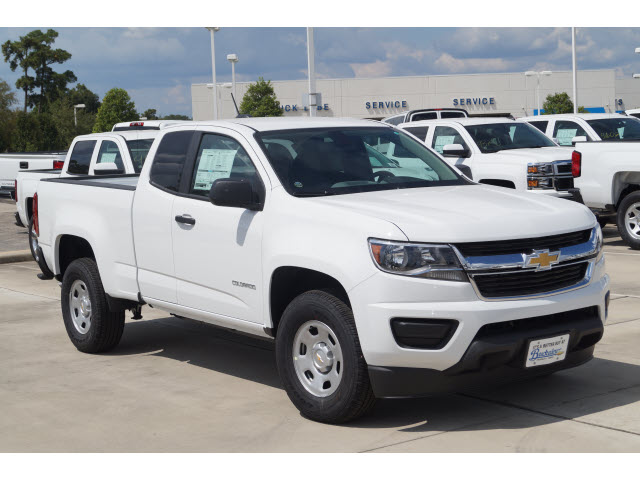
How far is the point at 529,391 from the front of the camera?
6387 millimetres

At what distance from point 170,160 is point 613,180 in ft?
28.1

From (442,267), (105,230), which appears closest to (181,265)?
(105,230)

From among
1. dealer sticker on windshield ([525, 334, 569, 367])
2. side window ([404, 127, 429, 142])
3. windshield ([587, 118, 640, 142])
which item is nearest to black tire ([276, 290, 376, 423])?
dealer sticker on windshield ([525, 334, 569, 367])

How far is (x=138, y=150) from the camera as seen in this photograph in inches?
575

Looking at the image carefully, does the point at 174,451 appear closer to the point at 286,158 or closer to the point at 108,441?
the point at 108,441

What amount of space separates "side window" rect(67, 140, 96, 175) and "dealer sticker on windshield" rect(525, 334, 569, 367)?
11.1 m

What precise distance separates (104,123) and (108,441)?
66.9 metres

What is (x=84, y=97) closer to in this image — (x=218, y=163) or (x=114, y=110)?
(x=114, y=110)

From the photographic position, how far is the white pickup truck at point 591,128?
17734 mm

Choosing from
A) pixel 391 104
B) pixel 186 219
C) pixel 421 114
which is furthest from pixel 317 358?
pixel 391 104

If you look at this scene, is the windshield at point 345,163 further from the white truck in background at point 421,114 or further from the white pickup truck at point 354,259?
the white truck in background at point 421,114

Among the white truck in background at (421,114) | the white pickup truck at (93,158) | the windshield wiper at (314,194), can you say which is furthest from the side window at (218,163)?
the white truck in background at (421,114)

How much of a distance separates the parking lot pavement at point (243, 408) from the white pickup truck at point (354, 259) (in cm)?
30

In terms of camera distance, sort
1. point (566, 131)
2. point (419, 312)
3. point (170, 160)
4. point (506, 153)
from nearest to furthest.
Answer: point (419, 312) → point (170, 160) → point (506, 153) → point (566, 131)
